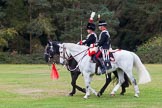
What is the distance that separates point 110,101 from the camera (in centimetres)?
1438

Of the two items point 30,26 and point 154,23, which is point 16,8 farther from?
point 154,23

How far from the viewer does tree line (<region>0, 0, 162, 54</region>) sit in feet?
174

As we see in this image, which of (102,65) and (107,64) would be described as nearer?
(102,65)

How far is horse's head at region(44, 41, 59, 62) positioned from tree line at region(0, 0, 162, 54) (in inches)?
1416

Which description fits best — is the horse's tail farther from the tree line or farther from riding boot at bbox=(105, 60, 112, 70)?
the tree line

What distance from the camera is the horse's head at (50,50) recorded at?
15500mm

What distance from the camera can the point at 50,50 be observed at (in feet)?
51.1

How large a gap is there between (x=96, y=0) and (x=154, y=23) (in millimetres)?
8127


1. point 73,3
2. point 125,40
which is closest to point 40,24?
point 73,3

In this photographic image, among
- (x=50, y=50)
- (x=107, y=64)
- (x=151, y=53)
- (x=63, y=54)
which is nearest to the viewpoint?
(x=107, y=64)

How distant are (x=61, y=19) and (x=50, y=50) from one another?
39.7m

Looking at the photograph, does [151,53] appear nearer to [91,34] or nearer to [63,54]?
[91,34]

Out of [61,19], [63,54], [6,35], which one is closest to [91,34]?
[63,54]

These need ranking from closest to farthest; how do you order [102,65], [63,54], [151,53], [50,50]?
[102,65]
[50,50]
[63,54]
[151,53]
